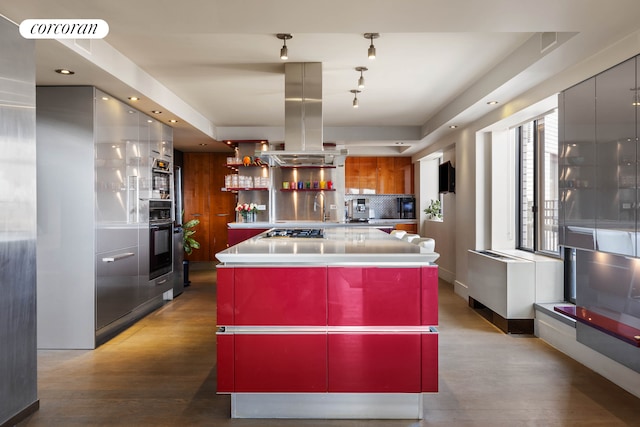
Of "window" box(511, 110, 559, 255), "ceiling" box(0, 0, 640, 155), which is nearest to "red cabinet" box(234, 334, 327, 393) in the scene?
"ceiling" box(0, 0, 640, 155)

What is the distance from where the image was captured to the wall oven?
16.8ft

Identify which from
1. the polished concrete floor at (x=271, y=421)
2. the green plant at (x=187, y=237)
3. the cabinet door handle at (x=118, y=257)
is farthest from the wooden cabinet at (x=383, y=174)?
the cabinet door handle at (x=118, y=257)

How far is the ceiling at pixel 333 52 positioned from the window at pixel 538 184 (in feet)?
2.09

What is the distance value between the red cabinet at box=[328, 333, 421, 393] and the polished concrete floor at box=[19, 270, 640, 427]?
202 mm

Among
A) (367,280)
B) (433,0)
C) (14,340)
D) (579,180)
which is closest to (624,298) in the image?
(579,180)

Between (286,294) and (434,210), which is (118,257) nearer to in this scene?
(286,294)

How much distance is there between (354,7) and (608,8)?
A: 1.39m

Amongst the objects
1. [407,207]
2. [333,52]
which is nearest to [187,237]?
[333,52]

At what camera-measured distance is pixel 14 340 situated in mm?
2518

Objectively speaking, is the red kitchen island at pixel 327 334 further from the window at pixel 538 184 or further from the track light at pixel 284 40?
the window at pixel 538 184

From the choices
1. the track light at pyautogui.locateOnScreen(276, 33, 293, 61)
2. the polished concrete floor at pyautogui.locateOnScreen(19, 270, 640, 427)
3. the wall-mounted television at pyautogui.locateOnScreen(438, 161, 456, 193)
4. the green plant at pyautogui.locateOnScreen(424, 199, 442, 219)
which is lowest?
the polished concrete floor at pyautogui.locateOnScreen(19, 270, 640, 427)

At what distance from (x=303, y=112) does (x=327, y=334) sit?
243 centimetres

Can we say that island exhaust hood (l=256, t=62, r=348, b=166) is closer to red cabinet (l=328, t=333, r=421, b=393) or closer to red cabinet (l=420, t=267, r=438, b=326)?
red cabinet (l=420, t=267, r=438, b=326)

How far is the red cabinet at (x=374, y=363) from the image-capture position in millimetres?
2600
